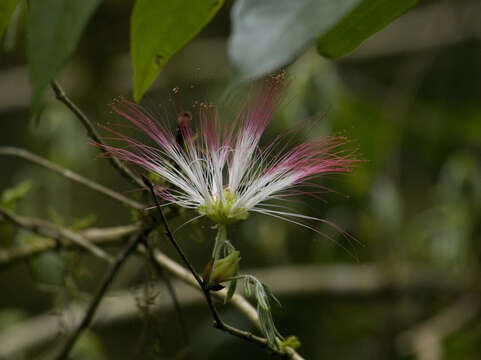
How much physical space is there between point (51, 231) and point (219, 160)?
0.31 metres

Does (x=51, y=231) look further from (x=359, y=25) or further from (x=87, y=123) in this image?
(x=359, y=25)

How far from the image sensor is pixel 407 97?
1.51m

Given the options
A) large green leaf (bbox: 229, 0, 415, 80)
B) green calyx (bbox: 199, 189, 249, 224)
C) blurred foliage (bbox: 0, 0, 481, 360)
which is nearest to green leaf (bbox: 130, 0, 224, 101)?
large green leaf (bbox: 229, 0, 415, 80)

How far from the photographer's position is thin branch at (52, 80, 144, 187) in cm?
43

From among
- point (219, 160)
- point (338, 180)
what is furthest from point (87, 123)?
point (338, 180)

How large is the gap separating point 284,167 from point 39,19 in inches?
10.1

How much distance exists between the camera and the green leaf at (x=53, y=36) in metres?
0.26

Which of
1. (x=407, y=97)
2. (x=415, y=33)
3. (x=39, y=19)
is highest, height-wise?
(x=415, y=33)

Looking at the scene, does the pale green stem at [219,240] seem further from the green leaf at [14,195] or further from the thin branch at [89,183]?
the green leaf at [14,195]

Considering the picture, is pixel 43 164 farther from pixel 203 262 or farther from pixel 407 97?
pixel 203 262

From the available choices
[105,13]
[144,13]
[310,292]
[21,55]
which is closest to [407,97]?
[310,292]

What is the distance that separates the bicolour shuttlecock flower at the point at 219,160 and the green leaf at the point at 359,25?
10 centimetres

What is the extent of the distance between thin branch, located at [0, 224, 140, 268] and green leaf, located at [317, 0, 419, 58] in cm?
34

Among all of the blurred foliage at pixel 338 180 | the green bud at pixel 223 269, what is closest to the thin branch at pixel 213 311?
the green bud at pixel 223 269
